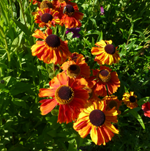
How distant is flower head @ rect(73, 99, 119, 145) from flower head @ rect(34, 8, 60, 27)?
766mm

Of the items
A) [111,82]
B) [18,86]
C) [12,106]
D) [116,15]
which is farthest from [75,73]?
[116,15]

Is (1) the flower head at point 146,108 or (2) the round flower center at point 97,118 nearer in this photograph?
(2) the round flower center at point 97,118

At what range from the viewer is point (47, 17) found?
119cm

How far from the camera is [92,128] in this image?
0.88 metres

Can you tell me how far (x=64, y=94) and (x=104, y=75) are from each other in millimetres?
422

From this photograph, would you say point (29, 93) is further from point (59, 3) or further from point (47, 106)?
point (59, 3)

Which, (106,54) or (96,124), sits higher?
(106,54)

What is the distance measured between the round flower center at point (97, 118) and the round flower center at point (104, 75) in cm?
31

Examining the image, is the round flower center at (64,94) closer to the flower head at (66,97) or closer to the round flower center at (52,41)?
the flower head at (66,97)

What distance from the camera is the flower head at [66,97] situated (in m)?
0.81

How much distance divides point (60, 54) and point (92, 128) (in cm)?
53

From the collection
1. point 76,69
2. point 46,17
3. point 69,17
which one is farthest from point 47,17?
point 76,69

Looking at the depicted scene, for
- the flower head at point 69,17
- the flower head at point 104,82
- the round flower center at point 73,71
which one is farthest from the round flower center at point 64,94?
the flower head at point 69,17

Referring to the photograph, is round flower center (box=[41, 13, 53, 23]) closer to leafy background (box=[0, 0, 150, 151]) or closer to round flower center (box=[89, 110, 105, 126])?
leafy background (box=[0, 0, 150, 151])
